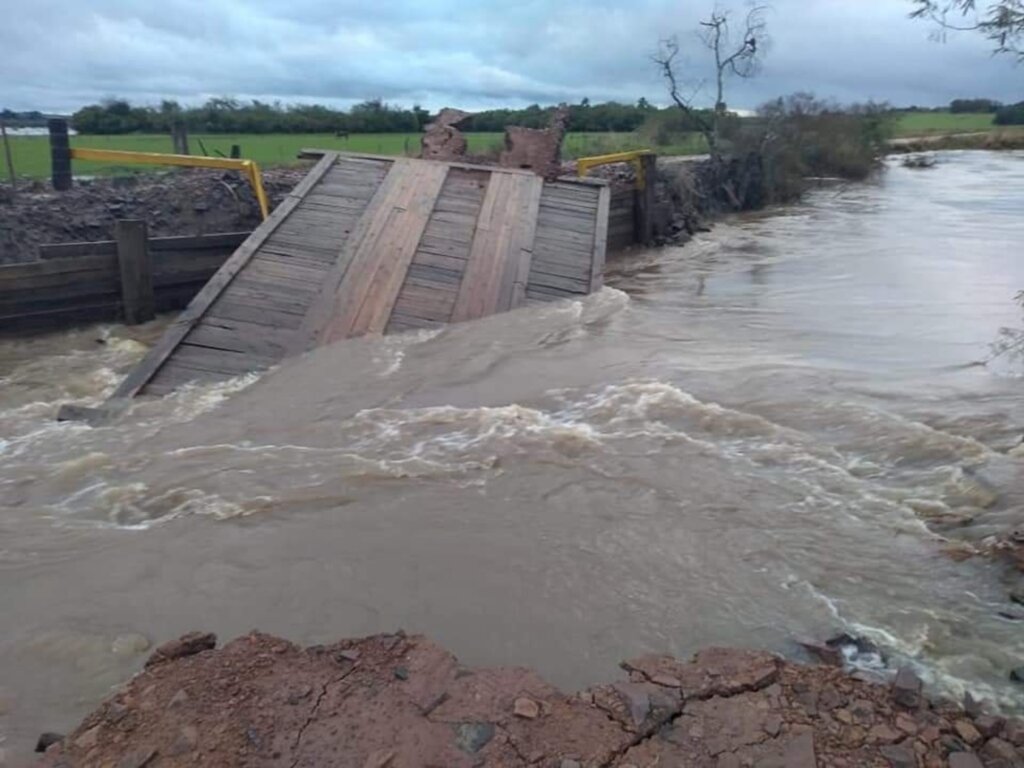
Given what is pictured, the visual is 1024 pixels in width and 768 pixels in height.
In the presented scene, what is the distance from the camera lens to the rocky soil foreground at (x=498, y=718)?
326 cm

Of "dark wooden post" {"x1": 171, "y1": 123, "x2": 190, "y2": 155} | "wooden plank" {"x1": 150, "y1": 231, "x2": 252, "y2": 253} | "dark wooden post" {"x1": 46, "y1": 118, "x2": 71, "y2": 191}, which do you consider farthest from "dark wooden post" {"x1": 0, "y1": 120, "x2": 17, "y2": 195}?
"dark wooden post" {"x1": 171, "y1": 123, "x2": 190, "y2": 155}

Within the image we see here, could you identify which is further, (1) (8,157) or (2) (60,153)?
(2) (60,153)

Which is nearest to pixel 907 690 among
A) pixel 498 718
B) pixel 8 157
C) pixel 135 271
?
pixel 498 718

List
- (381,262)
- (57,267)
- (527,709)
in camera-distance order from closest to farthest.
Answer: (527,709), (57,267), (381,262)

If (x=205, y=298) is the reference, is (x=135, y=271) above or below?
above

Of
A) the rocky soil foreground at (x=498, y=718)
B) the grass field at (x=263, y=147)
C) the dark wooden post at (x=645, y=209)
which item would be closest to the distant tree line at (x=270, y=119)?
the grass field at (x=263, y=147)

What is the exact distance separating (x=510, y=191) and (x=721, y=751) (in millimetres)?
10248

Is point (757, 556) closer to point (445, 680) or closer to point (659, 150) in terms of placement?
point (445, 680)

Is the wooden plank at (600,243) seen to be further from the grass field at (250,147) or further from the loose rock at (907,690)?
the loose rock at (907,690)

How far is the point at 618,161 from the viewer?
55.1 feet

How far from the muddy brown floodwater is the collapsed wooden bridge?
464 mm

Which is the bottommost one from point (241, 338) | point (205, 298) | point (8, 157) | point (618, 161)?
point (241, 338)

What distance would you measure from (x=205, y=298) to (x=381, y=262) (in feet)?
7.24

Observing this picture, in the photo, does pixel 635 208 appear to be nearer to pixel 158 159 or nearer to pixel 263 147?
pixel 158 159
